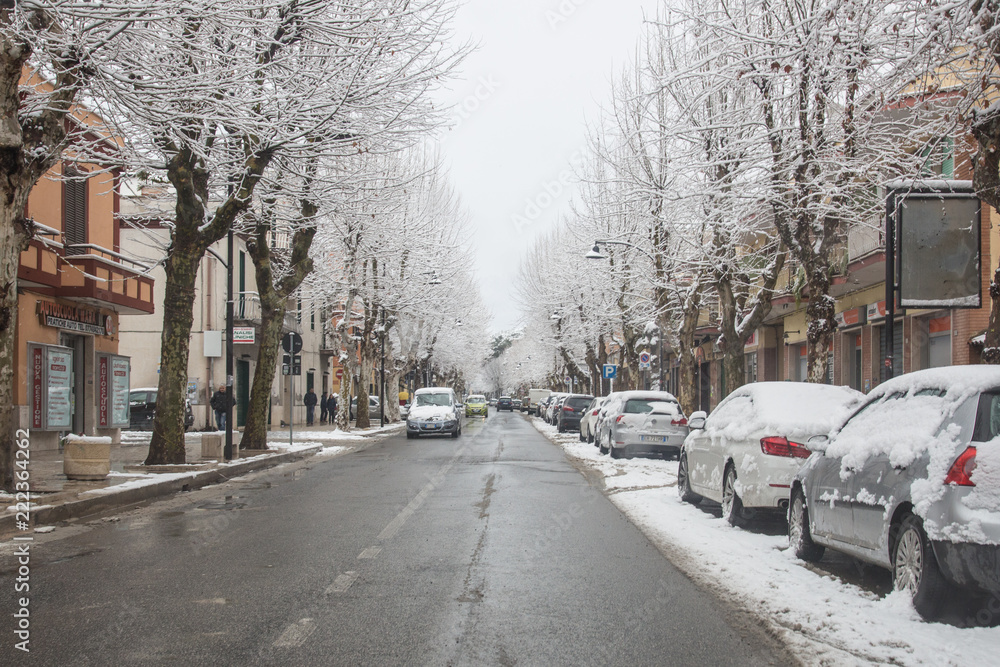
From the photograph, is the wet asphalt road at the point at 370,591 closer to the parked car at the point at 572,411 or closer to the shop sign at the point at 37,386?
the shop sign at the point at 37,386

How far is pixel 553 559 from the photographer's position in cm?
816

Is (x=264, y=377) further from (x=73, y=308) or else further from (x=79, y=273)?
(x=73, y=308)

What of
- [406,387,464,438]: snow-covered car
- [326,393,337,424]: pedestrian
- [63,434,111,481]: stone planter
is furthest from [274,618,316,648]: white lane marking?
[326,393,337,424]: pedestrian

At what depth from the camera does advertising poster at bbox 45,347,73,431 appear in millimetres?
21250

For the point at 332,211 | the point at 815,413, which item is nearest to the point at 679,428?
the point at 332,211

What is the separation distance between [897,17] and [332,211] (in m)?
14.3

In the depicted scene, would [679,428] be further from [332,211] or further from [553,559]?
[553,559]

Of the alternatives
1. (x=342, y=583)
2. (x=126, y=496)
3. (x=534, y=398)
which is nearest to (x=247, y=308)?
(x=126, y=496)

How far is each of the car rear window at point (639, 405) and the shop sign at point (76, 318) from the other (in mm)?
13530

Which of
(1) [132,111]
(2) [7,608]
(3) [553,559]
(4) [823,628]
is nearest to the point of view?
(4) [823,628]

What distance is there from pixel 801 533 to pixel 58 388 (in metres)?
18.9

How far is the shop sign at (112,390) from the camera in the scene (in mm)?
24578

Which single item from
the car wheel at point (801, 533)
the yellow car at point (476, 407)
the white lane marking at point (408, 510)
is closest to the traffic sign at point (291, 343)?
the white lane marking at point (408, 510)

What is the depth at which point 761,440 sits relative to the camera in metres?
9.63
